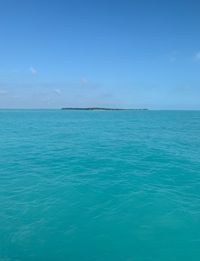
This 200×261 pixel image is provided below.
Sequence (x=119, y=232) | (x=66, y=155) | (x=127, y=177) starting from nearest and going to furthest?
(x=119, y=232)
(x=127, y=177)
(x=66, y=155)

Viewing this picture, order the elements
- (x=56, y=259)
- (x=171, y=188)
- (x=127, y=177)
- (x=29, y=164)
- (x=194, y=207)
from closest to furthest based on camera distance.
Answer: (x=56, y=259) → (x=194, y=207) → (x=171, y=188) → (x=127, y=177) → (x=29, y=164)

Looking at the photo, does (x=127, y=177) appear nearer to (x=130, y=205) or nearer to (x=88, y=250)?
(x=130, y=205)

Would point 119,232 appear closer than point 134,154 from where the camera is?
Yes

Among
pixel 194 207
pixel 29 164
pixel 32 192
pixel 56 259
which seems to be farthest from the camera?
pixel 29 164

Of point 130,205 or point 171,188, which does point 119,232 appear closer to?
point 130,205

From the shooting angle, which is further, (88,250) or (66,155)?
(66,155)

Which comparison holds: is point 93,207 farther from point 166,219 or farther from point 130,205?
point 166,219

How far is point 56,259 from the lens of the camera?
7043 millimetres

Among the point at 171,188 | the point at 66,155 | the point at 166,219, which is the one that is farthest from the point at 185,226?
the point at 66,155

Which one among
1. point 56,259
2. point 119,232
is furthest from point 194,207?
point 56,259

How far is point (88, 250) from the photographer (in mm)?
7527

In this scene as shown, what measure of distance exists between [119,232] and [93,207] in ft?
7.05

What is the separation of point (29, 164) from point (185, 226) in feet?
39.5

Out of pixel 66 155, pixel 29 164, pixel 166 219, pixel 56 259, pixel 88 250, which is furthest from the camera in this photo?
pixel 66 155
